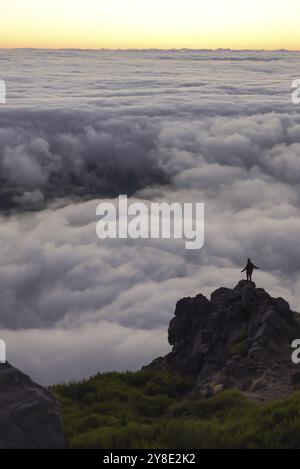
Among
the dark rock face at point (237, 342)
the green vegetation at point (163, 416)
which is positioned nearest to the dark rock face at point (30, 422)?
the green vegetation at point (163, 416)

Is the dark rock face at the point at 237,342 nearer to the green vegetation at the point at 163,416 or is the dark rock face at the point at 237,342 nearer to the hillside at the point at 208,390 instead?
the hillside at the point at 208,390

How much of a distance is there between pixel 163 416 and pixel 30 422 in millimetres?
6887

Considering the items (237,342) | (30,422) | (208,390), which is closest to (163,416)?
(208,390)

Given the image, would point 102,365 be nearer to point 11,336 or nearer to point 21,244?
point 11,336

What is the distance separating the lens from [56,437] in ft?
36.1

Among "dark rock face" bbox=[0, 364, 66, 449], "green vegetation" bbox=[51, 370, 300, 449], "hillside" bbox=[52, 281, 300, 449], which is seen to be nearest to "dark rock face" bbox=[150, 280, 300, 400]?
Result: "hillside" bbox=[52, 281, 300, 449]

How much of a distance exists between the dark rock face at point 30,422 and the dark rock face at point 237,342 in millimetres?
8174

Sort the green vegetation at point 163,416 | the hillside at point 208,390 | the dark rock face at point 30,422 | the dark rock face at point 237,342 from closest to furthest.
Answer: the dark rock face at point 30,422 < the green vegetation at point 163,416 < the hillside at point 208,390 < the dark rock face at point 237,342

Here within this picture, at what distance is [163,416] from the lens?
17.0m

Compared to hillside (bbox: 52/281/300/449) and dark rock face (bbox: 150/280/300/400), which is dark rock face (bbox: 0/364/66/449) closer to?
hillside (bbox: 52/281/300/449)

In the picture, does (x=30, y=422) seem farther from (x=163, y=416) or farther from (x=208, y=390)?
(x=208, y=390)

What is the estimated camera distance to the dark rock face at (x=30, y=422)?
10883 mm

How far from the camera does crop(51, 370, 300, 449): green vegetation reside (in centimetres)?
1146
